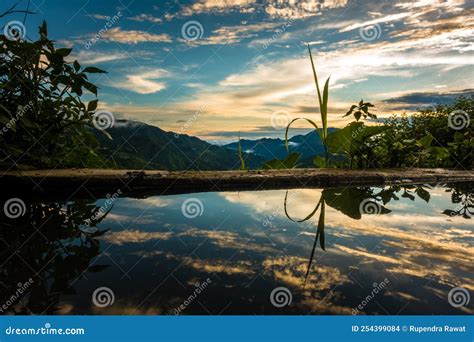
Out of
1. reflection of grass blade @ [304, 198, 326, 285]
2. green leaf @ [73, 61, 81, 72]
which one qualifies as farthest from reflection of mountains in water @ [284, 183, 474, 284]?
green leaf @ [73, 61, 81, 72]

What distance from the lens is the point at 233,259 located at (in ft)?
5.75

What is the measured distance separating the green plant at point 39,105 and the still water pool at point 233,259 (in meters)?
1.08

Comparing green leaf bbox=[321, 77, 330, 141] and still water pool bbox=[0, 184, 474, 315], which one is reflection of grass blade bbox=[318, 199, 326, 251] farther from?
green leaf bbox=[321, 77, 330, 141]

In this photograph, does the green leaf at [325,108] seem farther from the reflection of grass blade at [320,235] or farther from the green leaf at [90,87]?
the green leaf at [90,87]

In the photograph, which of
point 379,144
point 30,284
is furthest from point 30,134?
point 379,144

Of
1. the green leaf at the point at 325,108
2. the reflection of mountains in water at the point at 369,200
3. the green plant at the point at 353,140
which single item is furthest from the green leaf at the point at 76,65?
the green plant at the point at 353,140

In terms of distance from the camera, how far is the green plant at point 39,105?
12.2 feet

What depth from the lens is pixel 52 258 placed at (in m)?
1.73

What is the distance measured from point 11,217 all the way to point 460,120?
10.5 metres

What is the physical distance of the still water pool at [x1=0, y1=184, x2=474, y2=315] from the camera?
1324 millimetres

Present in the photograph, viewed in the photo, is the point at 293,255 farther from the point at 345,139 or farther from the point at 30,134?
the point at 345,139

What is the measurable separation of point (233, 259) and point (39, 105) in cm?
324

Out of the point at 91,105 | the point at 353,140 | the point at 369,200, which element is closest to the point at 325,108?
the point at 353,140

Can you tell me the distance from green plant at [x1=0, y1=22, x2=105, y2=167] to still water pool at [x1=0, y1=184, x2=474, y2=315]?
1076 mm
